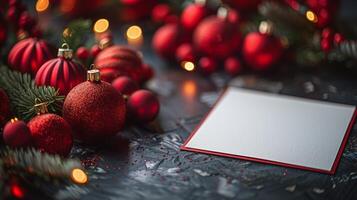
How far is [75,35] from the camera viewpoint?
1018mm

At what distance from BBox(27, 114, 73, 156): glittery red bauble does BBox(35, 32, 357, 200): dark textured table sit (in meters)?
0.06

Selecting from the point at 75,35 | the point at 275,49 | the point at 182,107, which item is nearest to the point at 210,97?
the point at 182,107

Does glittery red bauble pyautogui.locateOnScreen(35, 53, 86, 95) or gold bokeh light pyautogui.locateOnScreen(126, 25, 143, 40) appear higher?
glittery red bauble pyautogui.locateOnScreen(35, 53, 86, 95)

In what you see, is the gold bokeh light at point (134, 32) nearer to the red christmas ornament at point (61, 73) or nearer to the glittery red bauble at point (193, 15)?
the glittery red bauble at point (193, 15)

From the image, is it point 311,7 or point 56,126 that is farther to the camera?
point 311,7

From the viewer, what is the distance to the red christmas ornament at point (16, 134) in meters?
0.75

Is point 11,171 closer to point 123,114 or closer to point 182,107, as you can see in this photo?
point 123,114

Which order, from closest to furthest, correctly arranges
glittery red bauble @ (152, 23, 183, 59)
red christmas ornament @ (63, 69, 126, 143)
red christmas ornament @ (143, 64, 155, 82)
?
red christmas ornament @ (63, 69, 126, 143) → red christmas ornament @ (143, 64, 155, 82) → glittery red bauble @ (152, 23, 183, 59)

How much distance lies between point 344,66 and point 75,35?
577mm

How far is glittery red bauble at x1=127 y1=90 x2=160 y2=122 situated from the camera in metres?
0.94

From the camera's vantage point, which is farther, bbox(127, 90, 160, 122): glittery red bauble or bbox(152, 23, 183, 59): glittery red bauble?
bbox(152, 23, 183, 59): glittery red bauble

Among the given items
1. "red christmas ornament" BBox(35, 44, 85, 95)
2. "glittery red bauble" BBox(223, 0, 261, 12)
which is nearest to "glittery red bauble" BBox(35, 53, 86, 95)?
"red christmas ornament" BBox(35, 44, 85, 95)

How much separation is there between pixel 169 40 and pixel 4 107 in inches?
18.8

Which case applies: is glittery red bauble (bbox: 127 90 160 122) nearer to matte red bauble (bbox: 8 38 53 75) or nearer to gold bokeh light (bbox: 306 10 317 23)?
matte red bauble (bbox: 8 38 53 75)
